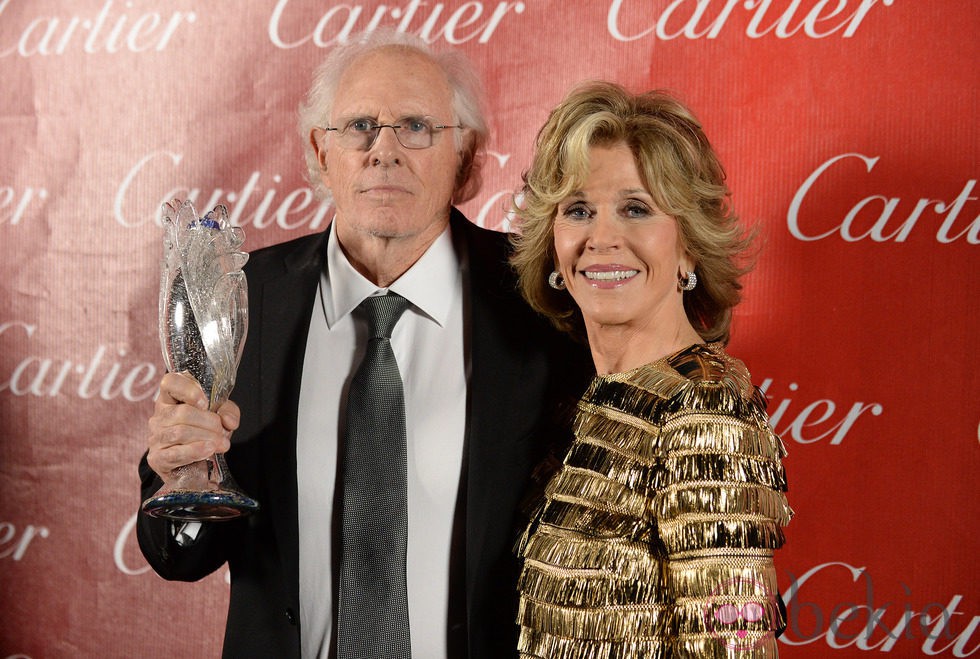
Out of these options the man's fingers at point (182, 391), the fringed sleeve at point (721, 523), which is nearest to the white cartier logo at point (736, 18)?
the fringed sleeve at point (721, 523)

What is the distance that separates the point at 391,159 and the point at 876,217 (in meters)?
1.19

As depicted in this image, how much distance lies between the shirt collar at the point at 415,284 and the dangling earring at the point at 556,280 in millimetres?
254

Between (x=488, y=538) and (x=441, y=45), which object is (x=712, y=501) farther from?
(x=441, y=45)

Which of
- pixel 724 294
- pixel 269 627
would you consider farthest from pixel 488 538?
pixel 724 294

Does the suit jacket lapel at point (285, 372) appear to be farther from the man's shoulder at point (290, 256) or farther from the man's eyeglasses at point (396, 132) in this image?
the man's eyeglasses at point (396, 132)

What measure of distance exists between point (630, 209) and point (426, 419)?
1.72 ft

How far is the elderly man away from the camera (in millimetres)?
1784

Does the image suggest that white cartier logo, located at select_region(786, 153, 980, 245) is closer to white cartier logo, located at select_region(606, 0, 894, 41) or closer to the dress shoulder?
white cartier logo, located at select_region(606, 0, 894, 41)

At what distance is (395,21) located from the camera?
2.71 m

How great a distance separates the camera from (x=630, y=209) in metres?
1.67

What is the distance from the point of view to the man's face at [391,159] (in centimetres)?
194

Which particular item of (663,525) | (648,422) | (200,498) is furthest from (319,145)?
(663,525)

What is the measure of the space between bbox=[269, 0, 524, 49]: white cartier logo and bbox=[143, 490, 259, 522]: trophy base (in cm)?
141

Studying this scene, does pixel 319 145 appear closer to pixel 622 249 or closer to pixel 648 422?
pixel 622 249
